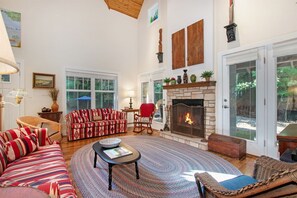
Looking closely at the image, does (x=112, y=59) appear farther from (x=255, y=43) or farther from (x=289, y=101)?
(x=289, y=101)

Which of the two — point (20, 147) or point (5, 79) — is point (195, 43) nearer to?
point (20, 147)

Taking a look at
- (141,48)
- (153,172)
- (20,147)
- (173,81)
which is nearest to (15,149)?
(20,147)

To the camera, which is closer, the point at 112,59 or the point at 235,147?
the point at 235,147

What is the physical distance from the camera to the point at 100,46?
5656 millimetres

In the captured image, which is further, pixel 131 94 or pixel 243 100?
pixel 131 94

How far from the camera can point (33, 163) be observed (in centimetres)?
175

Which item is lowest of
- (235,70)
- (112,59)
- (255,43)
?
(235,70)

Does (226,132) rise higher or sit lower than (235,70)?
lower

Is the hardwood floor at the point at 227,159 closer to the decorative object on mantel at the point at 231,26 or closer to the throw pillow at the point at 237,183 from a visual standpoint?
the throw pillow at the point at 237,183

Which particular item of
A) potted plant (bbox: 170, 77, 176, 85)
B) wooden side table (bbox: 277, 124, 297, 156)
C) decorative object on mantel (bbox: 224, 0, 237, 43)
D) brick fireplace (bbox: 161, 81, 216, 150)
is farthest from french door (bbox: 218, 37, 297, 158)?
wooden side table (bbox: 277, 124, 297, 156)

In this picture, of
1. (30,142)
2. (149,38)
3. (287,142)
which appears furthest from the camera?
(149,38)

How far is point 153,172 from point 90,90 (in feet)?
13.6

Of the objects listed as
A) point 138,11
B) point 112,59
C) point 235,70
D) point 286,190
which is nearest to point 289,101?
point 235,70

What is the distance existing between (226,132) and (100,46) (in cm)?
489
